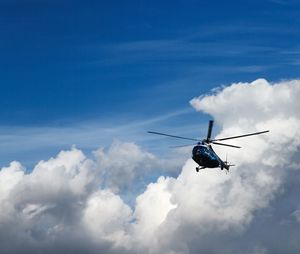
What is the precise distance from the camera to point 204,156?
165000 millimetres

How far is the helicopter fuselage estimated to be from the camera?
541 feet

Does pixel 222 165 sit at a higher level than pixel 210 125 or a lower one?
lower

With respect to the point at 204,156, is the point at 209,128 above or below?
above

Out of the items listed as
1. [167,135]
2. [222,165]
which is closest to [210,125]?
[222,165]

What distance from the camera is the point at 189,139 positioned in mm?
160500

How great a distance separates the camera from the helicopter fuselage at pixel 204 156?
541 ft

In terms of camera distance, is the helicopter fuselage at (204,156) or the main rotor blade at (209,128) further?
the main rotor blade at (209,128)

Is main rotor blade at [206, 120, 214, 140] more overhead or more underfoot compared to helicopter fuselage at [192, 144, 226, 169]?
more overhead

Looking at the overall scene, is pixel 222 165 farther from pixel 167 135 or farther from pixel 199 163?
pixel 167 135

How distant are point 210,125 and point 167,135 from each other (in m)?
25.8

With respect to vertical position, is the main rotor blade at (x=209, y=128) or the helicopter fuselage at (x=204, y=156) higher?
the main rotor blade at (x=209, y=128)

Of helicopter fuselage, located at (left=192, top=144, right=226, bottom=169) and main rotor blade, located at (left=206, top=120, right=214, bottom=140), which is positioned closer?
helicopter fuselage, located at (left=192, top=144, right=226, bottom=169)

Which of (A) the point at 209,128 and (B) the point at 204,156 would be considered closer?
(B) the point at 204,156

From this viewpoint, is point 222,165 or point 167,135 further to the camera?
point 222,165
